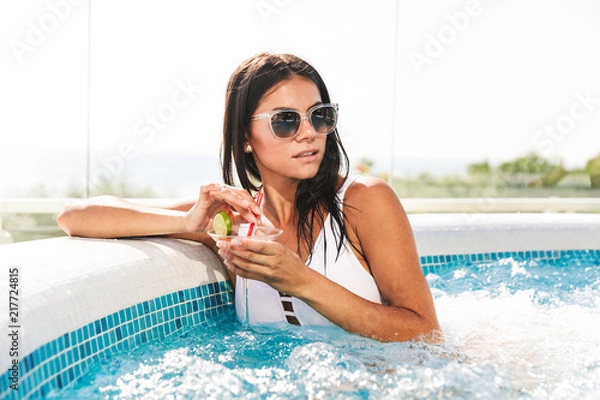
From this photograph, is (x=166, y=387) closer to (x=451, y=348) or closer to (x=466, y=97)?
(x=451, y=348)

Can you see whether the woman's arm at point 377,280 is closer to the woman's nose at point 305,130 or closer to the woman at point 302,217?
the woman at point 302,217

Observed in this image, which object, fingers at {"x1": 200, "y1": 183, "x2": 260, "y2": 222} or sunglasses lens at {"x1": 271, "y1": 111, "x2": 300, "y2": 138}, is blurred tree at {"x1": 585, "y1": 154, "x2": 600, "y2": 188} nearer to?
sunglasses lens at {"x1": 271, "y1": 111, "x2": 300, "y2": 138}

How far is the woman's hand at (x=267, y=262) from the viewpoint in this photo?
1.79 m

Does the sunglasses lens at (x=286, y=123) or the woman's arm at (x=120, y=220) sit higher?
the sunglasses lens at (x=286, y=123)

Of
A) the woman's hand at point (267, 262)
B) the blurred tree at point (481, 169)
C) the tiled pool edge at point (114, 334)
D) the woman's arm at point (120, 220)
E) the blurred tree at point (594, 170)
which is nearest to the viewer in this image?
the tiled pool edge at point (114, 334)

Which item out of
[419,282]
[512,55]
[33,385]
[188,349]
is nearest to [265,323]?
[188,349]

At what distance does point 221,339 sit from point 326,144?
29.8 inches

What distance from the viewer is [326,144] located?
7.68 ft

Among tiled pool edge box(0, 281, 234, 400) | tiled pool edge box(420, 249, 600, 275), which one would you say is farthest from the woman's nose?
tiled pool edge box(420, 249, 600, 275)

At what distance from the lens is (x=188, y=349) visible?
216 centimetres

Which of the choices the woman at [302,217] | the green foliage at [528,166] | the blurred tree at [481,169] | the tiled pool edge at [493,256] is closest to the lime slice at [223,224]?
the woman at [302,217]

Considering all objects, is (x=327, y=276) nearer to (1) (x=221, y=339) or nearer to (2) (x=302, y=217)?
(2) (x=302, y=217)

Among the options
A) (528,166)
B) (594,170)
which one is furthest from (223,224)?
(528,166)

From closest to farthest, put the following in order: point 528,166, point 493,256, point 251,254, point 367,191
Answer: point 251,254, point 367,191, point 493,256, point 528,166
